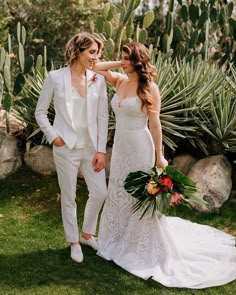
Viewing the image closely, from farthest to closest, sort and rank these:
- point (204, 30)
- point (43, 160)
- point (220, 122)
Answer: point (204, 30) → point (43, 160) → point (220, 122)

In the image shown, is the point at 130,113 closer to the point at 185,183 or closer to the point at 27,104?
the point at 185,183

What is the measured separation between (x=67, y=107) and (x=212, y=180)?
7.67ft

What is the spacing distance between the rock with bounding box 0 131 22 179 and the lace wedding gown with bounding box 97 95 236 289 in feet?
7.16

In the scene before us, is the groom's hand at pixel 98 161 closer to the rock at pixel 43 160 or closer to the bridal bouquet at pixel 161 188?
the bridal bouquet at pixel 161 188

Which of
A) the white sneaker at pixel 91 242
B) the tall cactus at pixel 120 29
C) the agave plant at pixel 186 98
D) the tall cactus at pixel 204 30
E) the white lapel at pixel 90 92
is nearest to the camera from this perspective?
the white lapel at pixel 90 92

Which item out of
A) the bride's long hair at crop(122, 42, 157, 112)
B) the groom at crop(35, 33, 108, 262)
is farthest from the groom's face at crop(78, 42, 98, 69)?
the bride's long hair at crop(122, 42, 157, 112)

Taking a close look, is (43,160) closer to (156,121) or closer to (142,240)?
(142,240)

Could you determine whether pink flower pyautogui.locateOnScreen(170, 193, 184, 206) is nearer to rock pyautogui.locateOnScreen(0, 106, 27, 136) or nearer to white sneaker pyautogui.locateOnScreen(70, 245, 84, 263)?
white sneaker pyautogui.locateOnScreen(70, 245, 84, 263)

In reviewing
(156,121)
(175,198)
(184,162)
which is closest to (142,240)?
(175,198)

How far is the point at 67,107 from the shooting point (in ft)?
13.4

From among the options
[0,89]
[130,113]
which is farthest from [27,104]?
[130,113]

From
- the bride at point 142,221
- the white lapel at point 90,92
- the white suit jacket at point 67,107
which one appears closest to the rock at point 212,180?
the bride at point 142,221

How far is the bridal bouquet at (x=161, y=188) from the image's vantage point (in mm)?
4156

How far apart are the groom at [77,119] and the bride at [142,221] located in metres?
0.20
